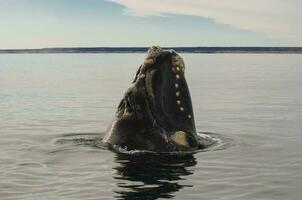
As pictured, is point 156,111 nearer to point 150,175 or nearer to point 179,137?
point 179,137

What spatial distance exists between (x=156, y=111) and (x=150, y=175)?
1556 mm

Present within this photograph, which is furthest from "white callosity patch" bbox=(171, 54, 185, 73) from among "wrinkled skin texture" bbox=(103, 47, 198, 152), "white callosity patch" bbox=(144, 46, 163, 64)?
"white callosity patch" bbox=(144, 46, 163, 64)

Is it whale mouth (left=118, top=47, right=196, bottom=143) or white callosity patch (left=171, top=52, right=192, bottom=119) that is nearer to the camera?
whale mouth (left=118, top=47, right=196, bottom=143)

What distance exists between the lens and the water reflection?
9.73 meters

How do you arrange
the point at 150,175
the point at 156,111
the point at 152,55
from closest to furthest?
the point at 150,175, the point at 156,111, the point at 152,55

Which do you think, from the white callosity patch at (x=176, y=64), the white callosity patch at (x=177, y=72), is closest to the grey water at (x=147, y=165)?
the white callosity patch at (x=177, y=72)

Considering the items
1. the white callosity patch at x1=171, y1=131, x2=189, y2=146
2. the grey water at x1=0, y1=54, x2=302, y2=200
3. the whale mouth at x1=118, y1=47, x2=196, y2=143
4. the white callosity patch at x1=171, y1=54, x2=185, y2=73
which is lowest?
the grey water at x1=0, y1=54, x2=302, y2=200

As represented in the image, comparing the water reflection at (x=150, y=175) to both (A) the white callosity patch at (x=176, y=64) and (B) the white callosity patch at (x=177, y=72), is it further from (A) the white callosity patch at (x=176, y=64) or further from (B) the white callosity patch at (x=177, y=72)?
(A) the white callosity patch at (x=176, y=64)

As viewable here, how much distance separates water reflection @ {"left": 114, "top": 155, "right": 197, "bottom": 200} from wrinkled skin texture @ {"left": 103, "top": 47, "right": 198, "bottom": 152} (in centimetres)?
25

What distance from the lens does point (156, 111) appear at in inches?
470

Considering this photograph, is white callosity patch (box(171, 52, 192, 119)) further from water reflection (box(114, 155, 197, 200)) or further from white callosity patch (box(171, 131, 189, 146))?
water reflection (box(114, 155, 197, 200))

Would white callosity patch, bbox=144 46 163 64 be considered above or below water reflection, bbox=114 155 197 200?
above

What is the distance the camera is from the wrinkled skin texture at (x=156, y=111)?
11750 millimetres

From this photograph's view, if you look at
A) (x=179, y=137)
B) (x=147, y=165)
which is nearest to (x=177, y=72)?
(x=179, y=137)
